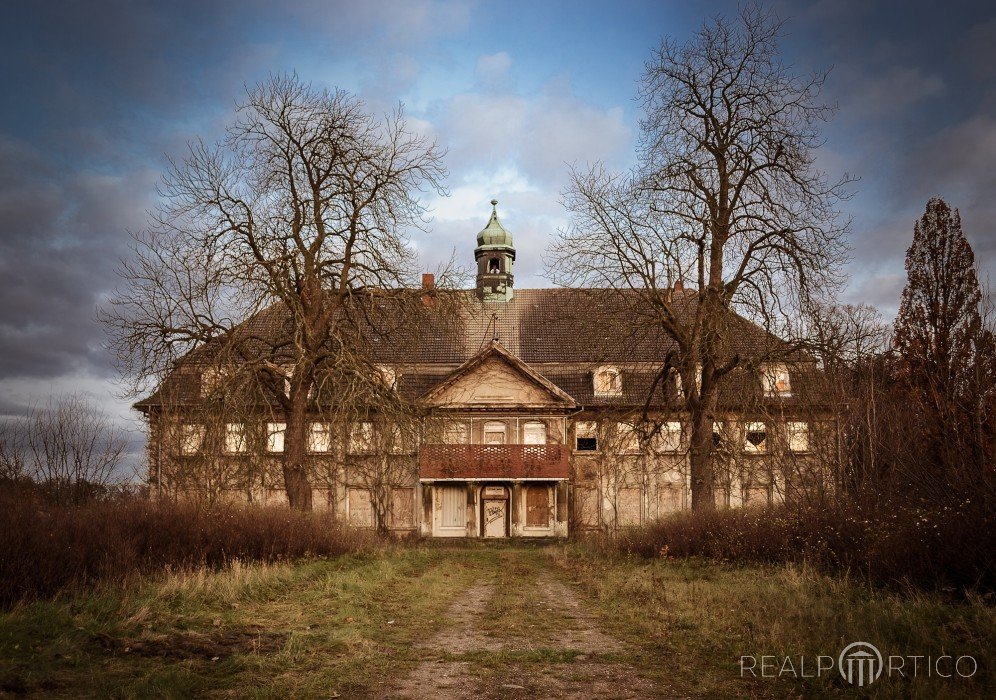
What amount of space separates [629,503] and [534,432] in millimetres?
5177

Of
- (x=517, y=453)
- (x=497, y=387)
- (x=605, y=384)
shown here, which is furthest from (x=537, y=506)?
(x=605, y=384)

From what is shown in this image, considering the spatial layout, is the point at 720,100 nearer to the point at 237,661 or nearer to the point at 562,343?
the point at 562,343

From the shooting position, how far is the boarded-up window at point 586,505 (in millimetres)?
35469

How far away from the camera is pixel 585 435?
3662 centimetres

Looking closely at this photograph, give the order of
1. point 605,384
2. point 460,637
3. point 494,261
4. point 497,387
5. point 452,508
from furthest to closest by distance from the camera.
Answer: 1. point 494,261
2. point 605,384
3. point 452,508
4. point 497,387
5. point 460,637

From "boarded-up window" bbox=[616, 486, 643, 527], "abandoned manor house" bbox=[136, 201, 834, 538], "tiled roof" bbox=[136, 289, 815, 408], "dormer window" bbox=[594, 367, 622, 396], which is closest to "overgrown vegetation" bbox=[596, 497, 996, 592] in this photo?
"tiled roof" bbox=[136, 289, 815, 408]

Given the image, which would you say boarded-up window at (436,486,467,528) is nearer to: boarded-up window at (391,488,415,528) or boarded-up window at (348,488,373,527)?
boarded-up window at (391,488,415,528)

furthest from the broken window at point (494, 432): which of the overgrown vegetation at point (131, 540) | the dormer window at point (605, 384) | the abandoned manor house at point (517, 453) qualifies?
the overgrown vegetation at point (131, 540)

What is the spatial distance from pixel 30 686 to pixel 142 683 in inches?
37.5

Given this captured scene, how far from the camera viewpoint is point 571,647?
31.9ft

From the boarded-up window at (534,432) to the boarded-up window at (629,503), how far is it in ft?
13.5

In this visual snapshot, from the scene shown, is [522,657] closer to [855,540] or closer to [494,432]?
[855,540]

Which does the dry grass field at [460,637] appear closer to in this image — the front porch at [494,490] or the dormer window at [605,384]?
the front porch at [494,490]

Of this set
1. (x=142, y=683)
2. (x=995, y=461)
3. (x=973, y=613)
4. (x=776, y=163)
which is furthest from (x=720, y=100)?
(x=142, y=683)
